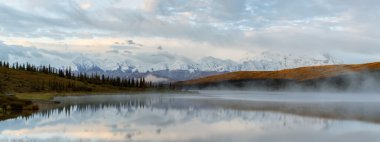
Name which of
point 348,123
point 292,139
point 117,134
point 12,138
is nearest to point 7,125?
point 12,138

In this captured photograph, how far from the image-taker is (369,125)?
4762 cm

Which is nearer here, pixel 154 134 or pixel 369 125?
pixel 154 134

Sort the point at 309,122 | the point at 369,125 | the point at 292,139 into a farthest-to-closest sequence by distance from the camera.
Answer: the point at 309,122, the point at 369,125, the point at 292,139

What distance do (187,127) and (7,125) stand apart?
19017 mm

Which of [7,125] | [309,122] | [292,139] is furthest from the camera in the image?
[309,122]

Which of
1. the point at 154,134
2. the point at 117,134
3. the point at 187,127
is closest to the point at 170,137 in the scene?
the point at 154,134

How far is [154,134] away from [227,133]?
705cm

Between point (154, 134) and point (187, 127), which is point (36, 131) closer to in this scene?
point (154, 134)

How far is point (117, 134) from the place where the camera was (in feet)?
123

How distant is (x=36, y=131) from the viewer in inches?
1554

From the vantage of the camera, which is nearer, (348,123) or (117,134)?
(117,134)

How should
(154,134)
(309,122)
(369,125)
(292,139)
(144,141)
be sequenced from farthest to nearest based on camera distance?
1. (309,122)
2. (369,125)
3. (154,134)
4. (292,139)
5. (144,141)

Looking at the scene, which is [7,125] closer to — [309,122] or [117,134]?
[117,134]

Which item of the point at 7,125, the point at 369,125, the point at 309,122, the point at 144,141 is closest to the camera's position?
the point at 144,141
